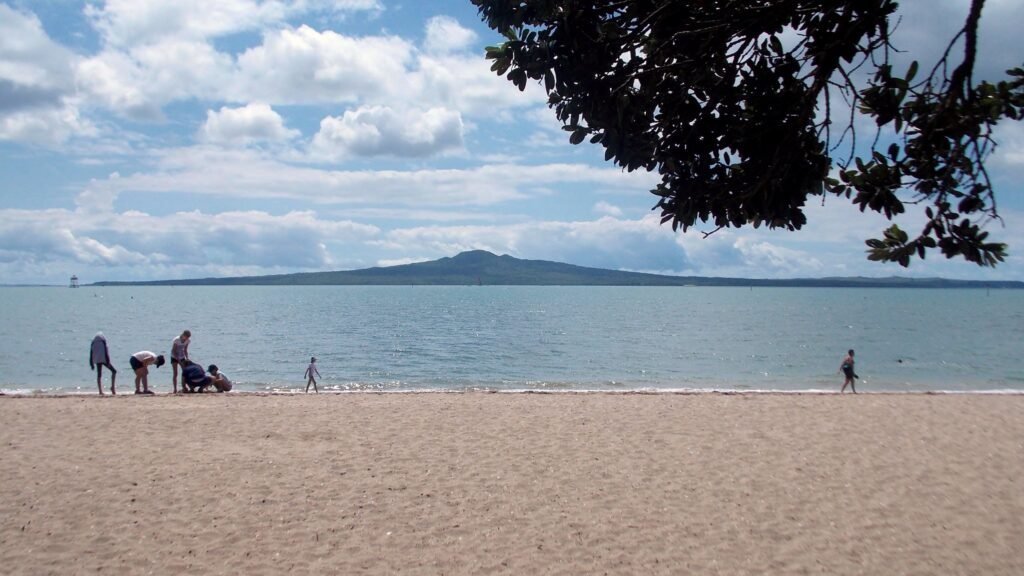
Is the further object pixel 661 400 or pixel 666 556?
pixel 661 400

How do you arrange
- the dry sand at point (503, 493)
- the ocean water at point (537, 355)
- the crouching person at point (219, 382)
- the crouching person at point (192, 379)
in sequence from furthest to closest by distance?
the ocean water at point (537, 355) < the crouching person at point (219, 382) < the crouching person at point (192, 379) < the dry sand at point (503, 493)

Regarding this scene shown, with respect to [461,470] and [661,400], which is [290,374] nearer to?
[661,400]

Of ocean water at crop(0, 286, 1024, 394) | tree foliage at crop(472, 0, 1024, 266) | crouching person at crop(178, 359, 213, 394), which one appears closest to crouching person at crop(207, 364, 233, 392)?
crouching person at crop(178, 359, 213, 394)

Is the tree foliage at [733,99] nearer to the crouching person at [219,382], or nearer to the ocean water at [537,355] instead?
the crouching person at [219,382]

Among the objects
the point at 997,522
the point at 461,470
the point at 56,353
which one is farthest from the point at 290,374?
the point at 997,522

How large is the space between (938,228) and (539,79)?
2472 millimetres

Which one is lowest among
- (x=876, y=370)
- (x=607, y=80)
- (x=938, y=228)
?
(x=876, y=370)

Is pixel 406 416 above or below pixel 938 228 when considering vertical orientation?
below

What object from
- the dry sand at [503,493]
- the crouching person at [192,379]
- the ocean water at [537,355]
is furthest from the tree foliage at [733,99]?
the ocean water at [537,355]

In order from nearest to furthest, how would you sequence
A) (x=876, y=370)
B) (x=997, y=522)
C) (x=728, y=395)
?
(x=997, y=522) < (x=728, y=395) < (x=876, y=370)

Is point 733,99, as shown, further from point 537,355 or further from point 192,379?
point 537,355

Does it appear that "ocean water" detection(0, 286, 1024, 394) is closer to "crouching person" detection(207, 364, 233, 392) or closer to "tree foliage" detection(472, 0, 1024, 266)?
"crouching person" detection(207, 364, 233, 392)

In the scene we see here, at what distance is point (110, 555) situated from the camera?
7223 millimetres

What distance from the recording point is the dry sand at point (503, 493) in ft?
24.2
